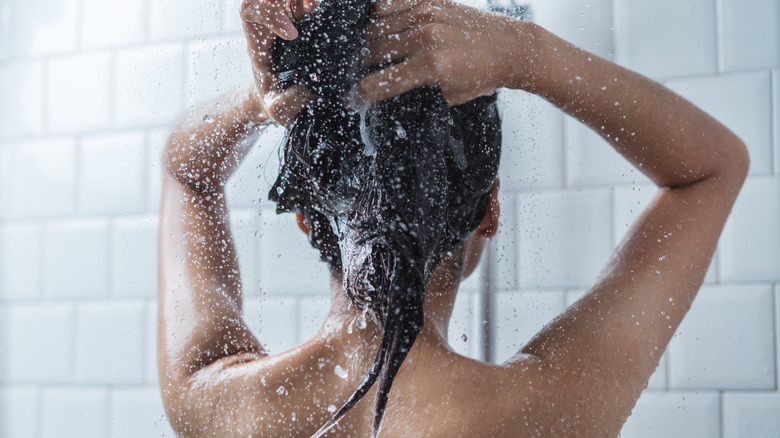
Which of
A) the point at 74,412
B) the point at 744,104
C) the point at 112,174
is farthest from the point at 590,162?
the point at 74,412

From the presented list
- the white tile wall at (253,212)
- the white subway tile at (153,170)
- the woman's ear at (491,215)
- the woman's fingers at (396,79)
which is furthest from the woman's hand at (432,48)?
the white subway tile at (153,170)

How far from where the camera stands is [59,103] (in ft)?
3.72

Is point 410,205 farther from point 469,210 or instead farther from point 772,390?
point 772,390

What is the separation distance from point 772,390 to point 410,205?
55 cm

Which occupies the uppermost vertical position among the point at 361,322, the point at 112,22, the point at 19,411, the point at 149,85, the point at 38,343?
the point at 112,22

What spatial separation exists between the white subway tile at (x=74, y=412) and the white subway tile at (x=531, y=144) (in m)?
0.70

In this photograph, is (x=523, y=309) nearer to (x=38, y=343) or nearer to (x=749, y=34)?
(x=749, y=34)

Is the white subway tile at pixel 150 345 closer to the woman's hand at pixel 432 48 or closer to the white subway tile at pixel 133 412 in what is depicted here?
the white subway tile at pixel 133 412

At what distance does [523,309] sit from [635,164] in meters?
0.23

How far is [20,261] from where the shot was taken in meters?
1.17

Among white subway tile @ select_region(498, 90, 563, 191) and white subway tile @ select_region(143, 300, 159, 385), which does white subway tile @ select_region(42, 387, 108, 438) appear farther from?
white subway tile @ select_region(498, 90, 563, 191)

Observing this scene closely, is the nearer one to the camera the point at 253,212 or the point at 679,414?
the point at 679,414

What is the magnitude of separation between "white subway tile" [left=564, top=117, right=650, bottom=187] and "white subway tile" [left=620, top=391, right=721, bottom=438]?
9.5 inches

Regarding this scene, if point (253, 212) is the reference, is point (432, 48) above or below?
above
